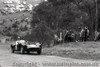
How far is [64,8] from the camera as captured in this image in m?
64.1

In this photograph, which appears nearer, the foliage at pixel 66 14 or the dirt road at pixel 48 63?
the dirt road at pixel 48 63

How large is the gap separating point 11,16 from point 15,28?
22383 mm

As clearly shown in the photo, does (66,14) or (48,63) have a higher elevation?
(66,14)

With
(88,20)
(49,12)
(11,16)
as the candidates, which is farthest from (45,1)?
(11,16)

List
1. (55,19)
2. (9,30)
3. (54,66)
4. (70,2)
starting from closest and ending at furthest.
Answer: (54,66), (70,2), (55,19), (9,30)

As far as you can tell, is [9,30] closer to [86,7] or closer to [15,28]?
[15,28]

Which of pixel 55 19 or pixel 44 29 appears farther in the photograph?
pixel 55 19

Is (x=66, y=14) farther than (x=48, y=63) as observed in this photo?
Yes

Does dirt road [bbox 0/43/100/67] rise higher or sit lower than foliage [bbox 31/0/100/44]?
lower

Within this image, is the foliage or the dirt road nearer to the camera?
the dirt road

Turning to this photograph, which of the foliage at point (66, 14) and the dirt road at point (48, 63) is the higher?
the foliage at point (66, 14)

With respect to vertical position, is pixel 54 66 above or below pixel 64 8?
below

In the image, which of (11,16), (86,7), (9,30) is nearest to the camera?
(86,7)

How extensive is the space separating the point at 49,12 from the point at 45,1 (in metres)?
4.34
